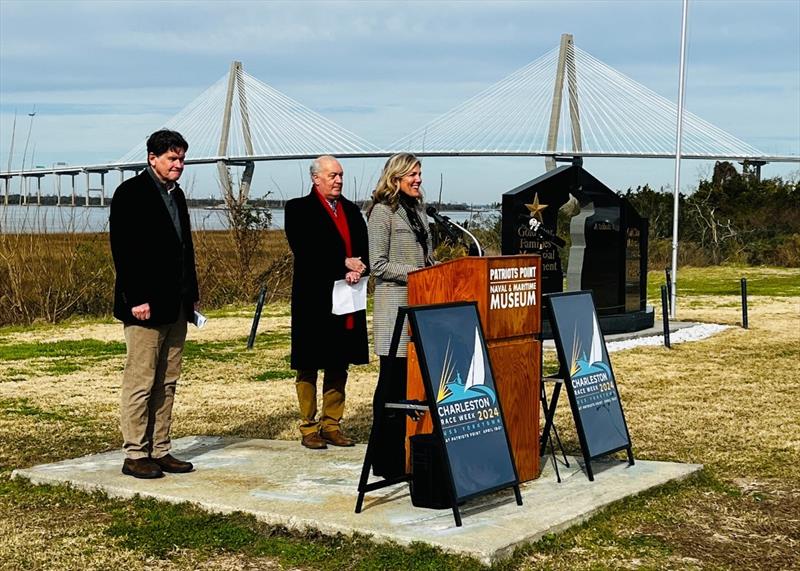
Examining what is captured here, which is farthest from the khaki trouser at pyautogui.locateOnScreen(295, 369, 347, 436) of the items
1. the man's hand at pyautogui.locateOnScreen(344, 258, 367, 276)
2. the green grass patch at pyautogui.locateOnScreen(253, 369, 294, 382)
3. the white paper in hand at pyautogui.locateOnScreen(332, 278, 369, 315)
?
the green grass patch at pyautogui.locateOnScreen(253, 369, 294, 382)

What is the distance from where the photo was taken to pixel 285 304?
69.6 ft

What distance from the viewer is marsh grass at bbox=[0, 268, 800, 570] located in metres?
5.03

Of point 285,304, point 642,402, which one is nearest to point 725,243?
point 285,304

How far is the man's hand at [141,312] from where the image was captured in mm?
5988

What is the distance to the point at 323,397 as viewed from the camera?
698 cm

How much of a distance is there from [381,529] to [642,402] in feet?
16.3

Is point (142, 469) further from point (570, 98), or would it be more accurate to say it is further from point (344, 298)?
point (570, 98)

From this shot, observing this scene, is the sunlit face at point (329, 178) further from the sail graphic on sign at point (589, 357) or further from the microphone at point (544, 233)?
the microphone at point (544, 233)

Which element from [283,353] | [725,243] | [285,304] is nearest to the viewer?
[283,353]

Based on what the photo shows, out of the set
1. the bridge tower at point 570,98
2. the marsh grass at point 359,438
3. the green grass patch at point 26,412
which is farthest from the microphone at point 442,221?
the bridge tower at point 570,98

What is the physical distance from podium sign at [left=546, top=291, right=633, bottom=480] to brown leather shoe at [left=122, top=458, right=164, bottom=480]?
2224mm

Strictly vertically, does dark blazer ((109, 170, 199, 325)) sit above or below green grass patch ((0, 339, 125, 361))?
above

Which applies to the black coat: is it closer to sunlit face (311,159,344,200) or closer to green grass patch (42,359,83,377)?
sunlit face (311,159,344,200)

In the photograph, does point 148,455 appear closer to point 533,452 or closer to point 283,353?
point 533,452
